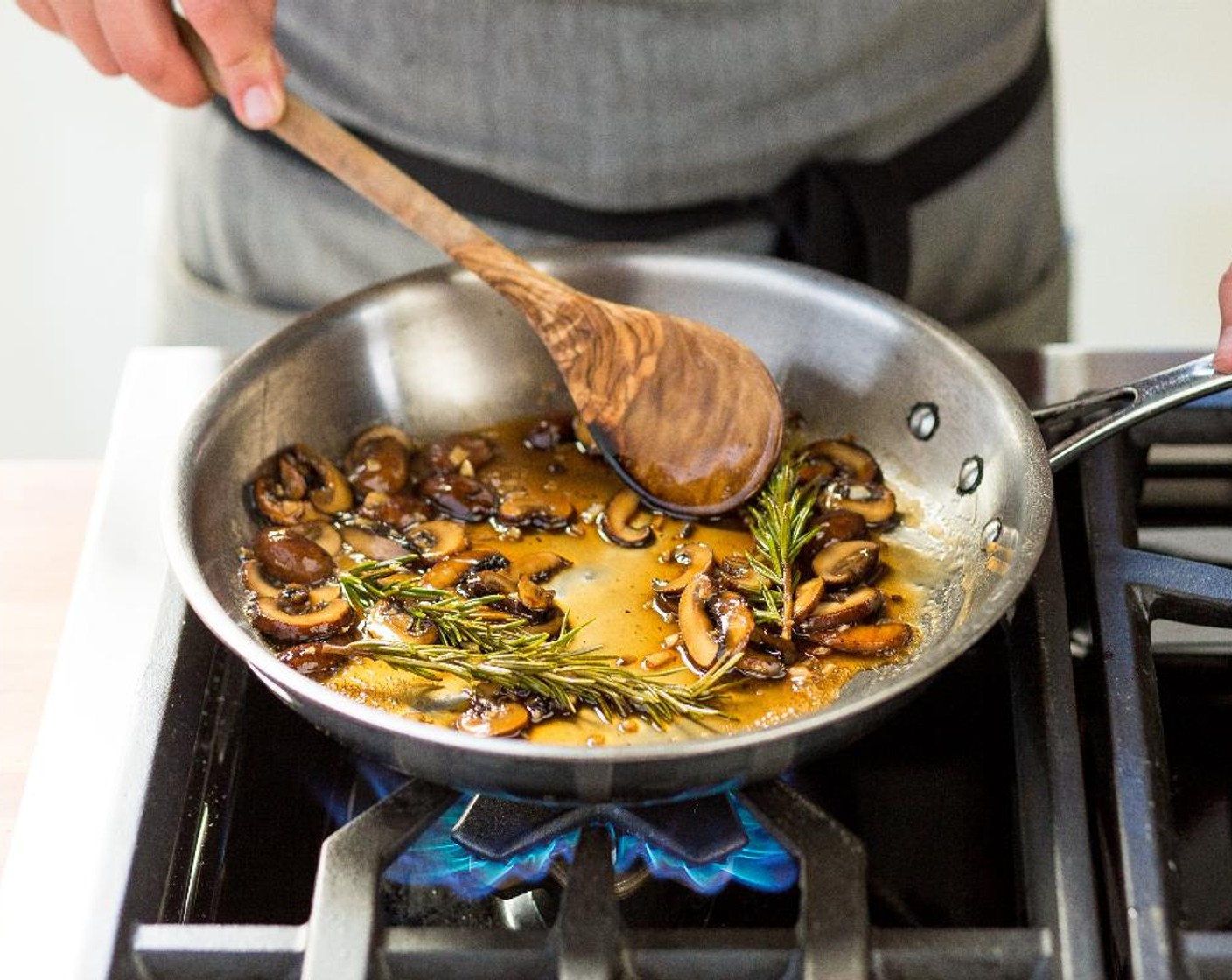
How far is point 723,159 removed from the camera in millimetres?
1397

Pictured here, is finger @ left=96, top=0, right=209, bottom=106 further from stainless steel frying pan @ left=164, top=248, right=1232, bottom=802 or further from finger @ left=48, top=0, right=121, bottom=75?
stainless steel frying pan @ left=164, top=248, right=1232, bottom=802

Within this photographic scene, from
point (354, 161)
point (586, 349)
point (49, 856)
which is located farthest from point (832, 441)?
point (49, 856)

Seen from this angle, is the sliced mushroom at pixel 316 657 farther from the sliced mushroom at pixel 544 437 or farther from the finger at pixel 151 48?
the finger at pixel 151 48

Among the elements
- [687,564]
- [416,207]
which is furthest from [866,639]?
[416,207]

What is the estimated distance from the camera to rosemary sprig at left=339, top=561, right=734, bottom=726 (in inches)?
39.2

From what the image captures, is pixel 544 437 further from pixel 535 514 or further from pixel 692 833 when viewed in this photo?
pixel 692 833

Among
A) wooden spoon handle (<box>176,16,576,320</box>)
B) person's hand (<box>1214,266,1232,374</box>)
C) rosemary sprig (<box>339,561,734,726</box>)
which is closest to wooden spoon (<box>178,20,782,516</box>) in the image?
wooden spoon handle (<box>176,16,576,320</box>)

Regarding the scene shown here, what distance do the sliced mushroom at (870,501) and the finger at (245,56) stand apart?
1.78ft

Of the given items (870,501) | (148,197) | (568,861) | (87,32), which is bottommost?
(568,861)

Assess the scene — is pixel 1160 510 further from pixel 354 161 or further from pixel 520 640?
pixel 354 161

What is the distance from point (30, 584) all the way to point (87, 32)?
45 centimetres

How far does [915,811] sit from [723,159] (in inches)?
25.8

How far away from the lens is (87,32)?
3.96 feet

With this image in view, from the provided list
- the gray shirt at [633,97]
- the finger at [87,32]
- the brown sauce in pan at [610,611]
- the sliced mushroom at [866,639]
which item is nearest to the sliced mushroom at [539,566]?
the brown sauce in pan at [610,611]
